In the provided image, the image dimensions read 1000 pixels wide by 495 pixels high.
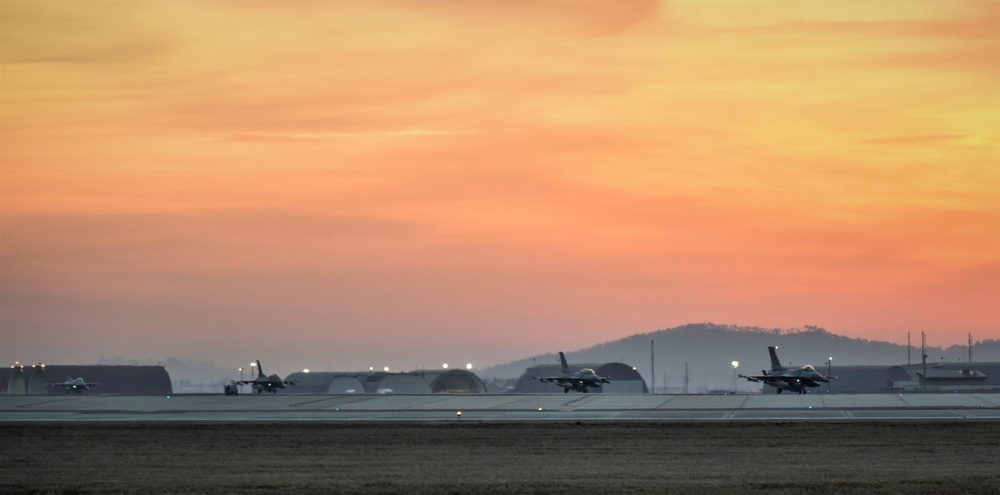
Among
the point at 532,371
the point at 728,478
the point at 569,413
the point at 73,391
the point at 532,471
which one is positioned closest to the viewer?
the point at 728,478

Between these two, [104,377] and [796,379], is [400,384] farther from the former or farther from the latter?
[796,379]

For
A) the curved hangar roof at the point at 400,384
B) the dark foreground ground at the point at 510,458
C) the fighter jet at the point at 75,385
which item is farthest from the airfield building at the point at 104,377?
the dark foreground ground at the point at 510,458

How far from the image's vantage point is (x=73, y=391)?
145375 mm

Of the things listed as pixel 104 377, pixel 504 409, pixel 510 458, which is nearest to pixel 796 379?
pixel 504 409

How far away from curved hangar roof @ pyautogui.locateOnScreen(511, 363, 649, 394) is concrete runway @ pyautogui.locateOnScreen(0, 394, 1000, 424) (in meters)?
58.3

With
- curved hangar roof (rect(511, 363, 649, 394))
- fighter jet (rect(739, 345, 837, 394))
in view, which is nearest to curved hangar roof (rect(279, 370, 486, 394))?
curved hangar roof (rect(511, 363, 649, 394))

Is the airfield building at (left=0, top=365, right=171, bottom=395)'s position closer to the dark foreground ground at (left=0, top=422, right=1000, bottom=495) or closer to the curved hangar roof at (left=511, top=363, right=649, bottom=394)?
the curved hangar roof at (left=511, top=363, right=649, bottom=394)

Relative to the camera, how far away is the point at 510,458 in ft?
129

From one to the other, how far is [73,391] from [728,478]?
128 m

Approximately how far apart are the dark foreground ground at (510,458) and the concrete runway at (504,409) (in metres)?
5.69

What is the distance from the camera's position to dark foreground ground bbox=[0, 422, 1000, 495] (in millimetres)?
31297

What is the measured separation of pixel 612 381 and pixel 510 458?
343 ft

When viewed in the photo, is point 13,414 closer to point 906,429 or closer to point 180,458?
point 180,458

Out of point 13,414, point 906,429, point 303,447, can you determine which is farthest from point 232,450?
point 13,414
